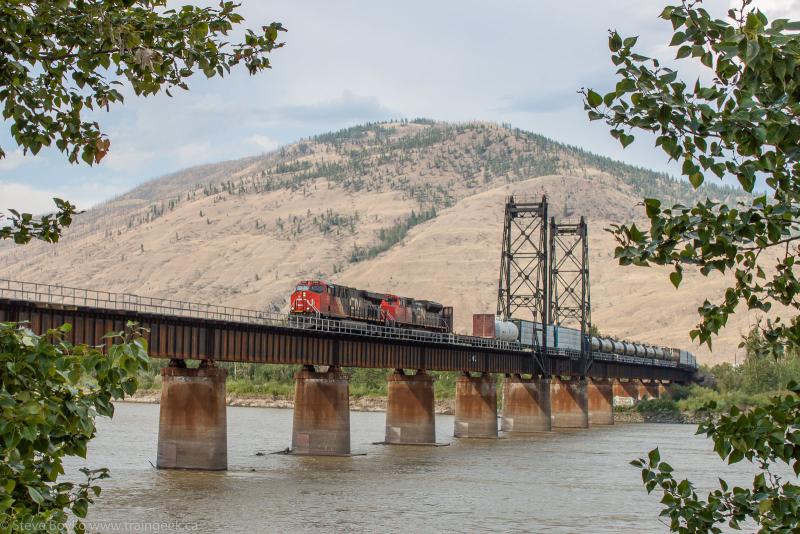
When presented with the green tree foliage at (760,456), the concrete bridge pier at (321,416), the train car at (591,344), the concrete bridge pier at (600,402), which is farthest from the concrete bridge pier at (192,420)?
the concrete bridge pier at (600,402)

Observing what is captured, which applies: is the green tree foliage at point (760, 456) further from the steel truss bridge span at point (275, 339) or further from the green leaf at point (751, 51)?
the steel truss bridge span at point (275, 339)

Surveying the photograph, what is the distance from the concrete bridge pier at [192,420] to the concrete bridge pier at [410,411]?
2705cm

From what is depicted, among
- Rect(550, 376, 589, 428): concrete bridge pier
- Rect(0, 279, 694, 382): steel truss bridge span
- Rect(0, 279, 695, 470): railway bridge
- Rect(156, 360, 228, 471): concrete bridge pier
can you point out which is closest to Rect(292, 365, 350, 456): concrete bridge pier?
Rect(0, 279, 695, 470): railway bridge

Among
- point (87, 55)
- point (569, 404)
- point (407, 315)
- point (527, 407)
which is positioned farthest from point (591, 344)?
point (87, 55)

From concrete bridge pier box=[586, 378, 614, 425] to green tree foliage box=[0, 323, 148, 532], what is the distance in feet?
395

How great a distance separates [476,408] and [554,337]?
2249cm

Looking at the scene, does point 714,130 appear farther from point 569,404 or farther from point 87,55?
point 569,404

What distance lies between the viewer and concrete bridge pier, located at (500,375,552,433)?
104875 millimetres

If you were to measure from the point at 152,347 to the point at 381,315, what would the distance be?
104 ft

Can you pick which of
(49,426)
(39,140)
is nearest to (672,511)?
(49,426)

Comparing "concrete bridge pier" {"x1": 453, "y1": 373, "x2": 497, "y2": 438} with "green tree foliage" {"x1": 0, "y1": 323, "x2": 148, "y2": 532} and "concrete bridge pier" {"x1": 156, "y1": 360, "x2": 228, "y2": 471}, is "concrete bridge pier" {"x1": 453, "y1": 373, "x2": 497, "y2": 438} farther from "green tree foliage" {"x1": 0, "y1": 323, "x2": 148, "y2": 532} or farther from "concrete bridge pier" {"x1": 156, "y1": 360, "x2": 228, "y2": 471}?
"green tree foliage" {"x1": 0, "y1": 323, "x2": 148, "y2": 532}

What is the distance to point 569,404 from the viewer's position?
116m

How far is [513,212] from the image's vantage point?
112812 millimetres

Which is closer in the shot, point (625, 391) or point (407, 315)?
point (407, 315)
